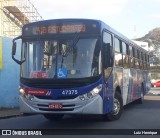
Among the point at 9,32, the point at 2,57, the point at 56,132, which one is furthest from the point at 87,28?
the point at 9,32

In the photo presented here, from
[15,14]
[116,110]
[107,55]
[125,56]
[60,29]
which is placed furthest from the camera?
[15,14]

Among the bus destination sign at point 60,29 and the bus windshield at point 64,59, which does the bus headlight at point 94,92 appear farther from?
the bus destination sign at point 60,29

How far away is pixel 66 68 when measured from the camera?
10.2m

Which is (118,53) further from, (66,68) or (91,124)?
(66,68)

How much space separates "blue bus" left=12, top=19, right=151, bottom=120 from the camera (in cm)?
1016

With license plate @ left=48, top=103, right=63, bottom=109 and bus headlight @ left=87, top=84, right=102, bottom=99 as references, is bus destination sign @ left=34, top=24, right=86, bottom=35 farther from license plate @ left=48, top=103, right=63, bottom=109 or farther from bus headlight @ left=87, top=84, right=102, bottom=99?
license plate @ left=48, top=103, right=63, bottom=109

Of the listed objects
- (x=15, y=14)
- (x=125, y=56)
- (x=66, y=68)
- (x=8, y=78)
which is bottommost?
(x=8, y=78)

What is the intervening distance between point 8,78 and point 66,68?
8368 millimetres

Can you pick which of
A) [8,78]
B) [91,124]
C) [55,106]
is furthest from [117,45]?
[8,78]

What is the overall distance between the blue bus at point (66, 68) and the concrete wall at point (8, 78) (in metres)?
6.80

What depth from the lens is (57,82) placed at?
10.2 meters

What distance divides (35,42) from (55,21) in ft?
2.90

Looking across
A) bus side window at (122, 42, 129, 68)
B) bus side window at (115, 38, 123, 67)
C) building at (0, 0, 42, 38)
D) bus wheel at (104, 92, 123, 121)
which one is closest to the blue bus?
bus wheel at (104, 92, 123, 121)

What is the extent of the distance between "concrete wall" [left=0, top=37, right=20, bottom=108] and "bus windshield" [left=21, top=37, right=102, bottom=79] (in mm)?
7272
